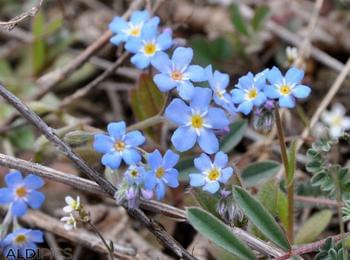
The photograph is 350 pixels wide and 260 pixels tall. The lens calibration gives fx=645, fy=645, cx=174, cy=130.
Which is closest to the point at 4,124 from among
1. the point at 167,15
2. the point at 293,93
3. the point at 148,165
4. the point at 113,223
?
the point at 113,223

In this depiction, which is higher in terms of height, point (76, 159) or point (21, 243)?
point (76, 159)

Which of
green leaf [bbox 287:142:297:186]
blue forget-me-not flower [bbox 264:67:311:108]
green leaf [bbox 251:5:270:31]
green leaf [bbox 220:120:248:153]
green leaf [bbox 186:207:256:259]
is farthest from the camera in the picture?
green leaf [bbox 251:5:270:31]

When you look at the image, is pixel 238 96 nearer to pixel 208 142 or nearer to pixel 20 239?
pixel 208 142

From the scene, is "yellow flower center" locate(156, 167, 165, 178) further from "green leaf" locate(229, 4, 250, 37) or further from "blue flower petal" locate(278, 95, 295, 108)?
"green leaf" locate(229, 4, 250, 37)

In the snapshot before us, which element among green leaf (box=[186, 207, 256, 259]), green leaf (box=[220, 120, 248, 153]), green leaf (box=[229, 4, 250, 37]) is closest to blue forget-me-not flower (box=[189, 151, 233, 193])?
green leaf (box=[186, 207, 256, 259])

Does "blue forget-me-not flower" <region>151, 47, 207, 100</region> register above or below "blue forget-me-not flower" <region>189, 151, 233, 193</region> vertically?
above

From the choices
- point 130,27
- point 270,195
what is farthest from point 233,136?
point 130,27

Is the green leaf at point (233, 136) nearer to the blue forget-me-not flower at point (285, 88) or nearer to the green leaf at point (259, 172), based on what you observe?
the green leaf at point (259, 172)
